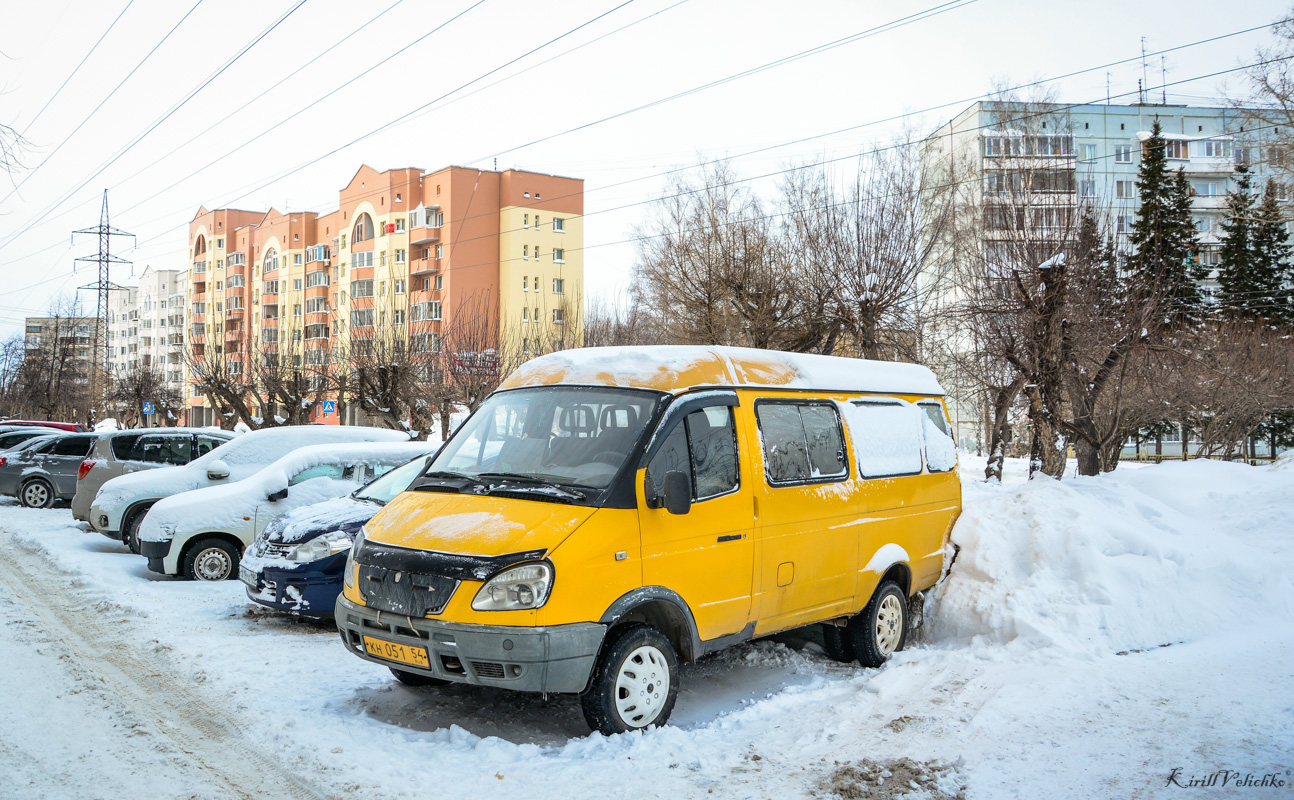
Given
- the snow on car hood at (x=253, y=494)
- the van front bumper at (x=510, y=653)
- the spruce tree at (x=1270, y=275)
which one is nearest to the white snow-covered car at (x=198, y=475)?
the snow on car hood at (x=253, y=494)

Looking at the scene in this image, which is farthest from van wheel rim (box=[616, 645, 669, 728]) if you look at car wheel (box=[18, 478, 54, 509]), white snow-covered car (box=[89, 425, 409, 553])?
car wheel (box=[18, 478, 54, 509])

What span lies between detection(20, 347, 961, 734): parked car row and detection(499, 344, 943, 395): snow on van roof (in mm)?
16

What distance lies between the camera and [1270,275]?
45.0 m

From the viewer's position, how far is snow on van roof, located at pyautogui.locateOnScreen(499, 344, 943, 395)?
603 cm

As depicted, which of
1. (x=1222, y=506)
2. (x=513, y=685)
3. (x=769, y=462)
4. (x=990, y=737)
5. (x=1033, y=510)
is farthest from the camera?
(x=1222, y=506)

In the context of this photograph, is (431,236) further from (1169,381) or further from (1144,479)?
(1144,479)

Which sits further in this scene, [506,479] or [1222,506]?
[1222,506]

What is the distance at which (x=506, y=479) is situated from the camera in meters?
5.73

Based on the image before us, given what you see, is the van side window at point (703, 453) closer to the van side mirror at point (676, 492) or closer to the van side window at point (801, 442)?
the van side mirror at point (676, 492)

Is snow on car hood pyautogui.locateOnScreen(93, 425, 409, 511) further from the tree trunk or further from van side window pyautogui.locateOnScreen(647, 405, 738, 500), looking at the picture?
the tree trunk

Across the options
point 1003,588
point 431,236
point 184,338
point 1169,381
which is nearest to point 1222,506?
point 1003,588

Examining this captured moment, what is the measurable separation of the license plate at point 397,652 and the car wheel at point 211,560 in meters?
6.43

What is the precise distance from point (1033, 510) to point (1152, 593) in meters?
1.25

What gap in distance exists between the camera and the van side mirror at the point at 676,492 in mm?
5375
